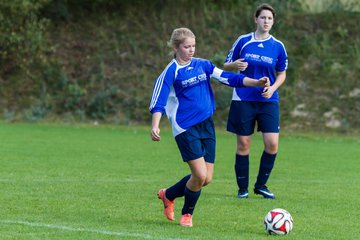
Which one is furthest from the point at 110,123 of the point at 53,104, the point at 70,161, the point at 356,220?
the point at 356,220

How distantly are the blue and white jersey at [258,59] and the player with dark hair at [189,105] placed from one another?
6.97 feet

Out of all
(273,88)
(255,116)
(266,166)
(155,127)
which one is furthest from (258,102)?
(155,127)

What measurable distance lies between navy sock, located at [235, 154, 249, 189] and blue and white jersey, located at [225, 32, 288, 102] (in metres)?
0.76

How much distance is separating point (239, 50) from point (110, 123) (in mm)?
16159

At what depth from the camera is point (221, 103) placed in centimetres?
2688

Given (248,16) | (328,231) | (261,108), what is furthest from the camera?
(248,16)

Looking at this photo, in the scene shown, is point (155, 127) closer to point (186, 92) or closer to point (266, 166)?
point (186, 92)

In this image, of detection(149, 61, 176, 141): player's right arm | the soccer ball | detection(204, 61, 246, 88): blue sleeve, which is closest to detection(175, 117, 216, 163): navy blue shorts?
detection(149, 61, 176, 141): player's right arm

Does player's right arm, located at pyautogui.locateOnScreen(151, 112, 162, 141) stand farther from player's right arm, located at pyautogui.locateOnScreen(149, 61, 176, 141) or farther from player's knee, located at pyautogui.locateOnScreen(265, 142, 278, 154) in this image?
player's knee, located at pyautogui.locateOnScreen(265, 142, 278, 154)

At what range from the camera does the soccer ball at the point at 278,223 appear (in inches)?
308

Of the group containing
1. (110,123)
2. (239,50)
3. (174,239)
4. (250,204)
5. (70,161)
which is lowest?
(110,123)

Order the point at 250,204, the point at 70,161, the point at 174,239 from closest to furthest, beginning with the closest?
the point at 174,239
the point at 250,204
the point at 70,161

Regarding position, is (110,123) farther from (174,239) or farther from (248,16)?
(174,239)

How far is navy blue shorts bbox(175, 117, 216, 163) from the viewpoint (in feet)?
27.8
